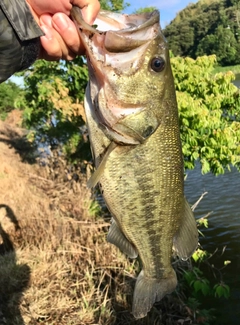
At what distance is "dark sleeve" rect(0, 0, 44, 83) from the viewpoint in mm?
1729

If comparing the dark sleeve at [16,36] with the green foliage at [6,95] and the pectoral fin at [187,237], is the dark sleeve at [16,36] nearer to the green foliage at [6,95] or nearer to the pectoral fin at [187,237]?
the pectoral fin at [187,237]

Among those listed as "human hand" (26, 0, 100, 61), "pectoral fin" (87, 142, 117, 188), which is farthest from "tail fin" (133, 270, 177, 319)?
"human hand" (26, 0, 100, 61)

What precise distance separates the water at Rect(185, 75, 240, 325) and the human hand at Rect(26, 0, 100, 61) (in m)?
6.56

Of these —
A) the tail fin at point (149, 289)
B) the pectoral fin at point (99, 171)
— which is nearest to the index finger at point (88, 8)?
the pectoral fin at point (99, 171)

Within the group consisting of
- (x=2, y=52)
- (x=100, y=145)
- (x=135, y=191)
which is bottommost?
(x=135, y=191)

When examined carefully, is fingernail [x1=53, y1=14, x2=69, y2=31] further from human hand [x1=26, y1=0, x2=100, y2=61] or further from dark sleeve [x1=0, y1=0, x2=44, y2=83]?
dark sleeve [x1=0, y1=0, x2=44, y2=83]

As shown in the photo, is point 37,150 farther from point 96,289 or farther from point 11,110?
point 11,110

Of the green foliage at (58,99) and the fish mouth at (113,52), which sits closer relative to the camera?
the fish mouth at (113,52)

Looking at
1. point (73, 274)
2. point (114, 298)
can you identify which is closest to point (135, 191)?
point (114, 298)

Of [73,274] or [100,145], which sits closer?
[100,145]

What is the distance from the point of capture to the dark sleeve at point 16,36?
5.67 ft

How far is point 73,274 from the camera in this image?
625 cm

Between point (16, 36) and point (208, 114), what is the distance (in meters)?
5.23

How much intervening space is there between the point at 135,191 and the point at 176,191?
281 mm
